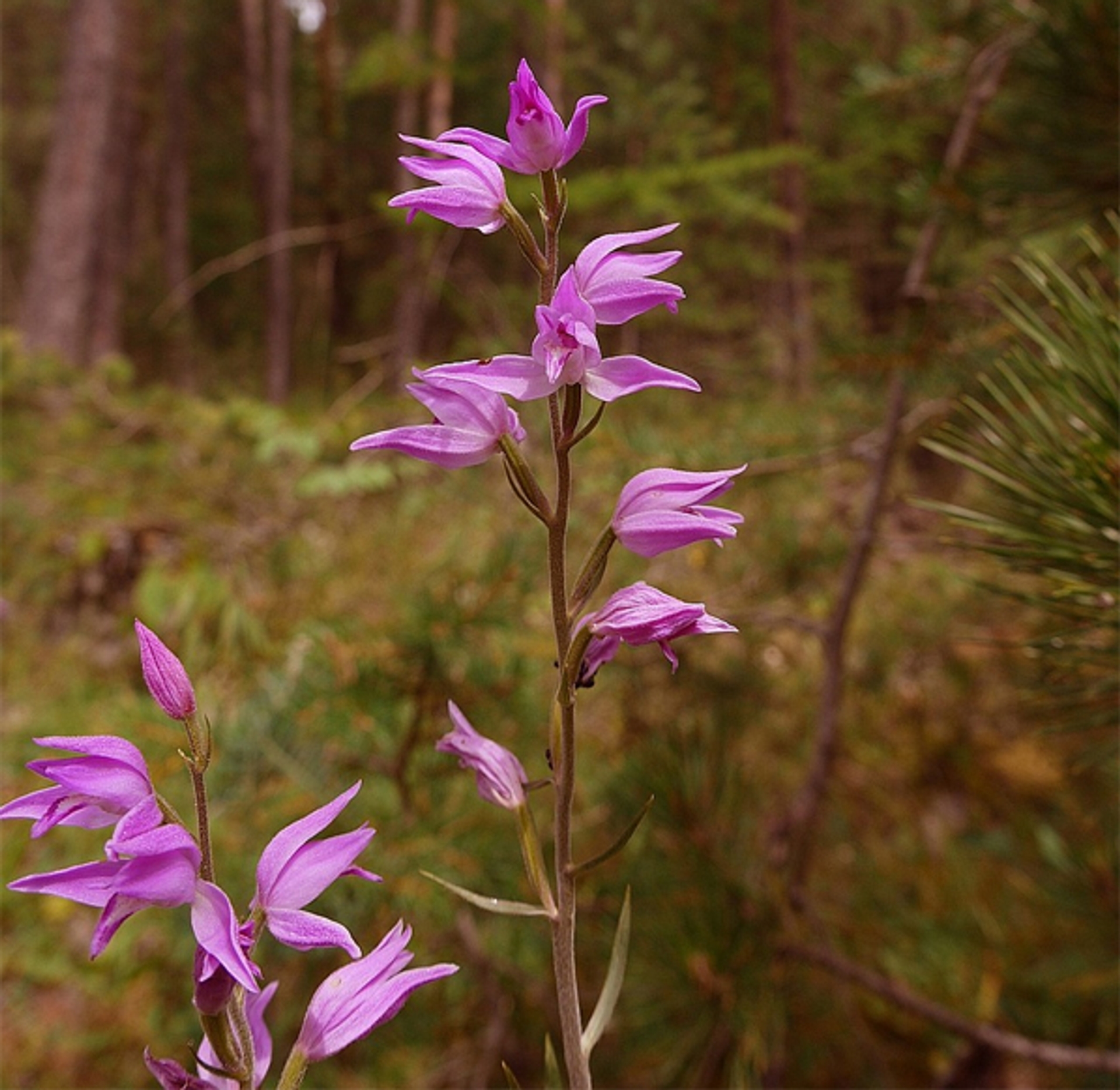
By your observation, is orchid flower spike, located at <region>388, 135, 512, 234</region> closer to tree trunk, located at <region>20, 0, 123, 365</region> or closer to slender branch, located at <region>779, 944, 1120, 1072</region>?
slender branch, located at <region>779, 944, 1120, 1072</region>

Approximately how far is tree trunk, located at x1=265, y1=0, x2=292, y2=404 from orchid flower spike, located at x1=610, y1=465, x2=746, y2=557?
18.9ft

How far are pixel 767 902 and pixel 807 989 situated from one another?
30cm

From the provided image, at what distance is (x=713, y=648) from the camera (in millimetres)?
1891

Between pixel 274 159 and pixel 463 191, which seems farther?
pixel 274 159

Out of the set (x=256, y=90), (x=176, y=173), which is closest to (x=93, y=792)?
(x=256, y=90)

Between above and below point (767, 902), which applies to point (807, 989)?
below

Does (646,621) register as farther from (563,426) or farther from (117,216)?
(117,216)

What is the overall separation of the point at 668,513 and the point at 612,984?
20cm

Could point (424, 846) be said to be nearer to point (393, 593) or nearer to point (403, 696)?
point (403, 696)

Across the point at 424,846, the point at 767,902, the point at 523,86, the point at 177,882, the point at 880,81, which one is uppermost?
the point at 880,81

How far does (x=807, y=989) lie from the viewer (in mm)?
1413

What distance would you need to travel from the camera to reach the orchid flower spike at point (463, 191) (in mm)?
402

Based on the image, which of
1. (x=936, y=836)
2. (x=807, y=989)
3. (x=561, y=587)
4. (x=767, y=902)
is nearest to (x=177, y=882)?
(x=561, y=587)

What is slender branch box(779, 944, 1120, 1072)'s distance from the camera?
1.01 meters
